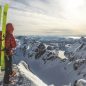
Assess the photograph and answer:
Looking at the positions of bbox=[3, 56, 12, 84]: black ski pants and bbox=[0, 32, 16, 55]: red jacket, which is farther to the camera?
bbox=[3, 56, 12, 84]: black ski pants

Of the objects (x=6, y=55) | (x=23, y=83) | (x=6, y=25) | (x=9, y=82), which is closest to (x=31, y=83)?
(x=23, y=83)

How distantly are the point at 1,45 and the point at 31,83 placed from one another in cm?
411

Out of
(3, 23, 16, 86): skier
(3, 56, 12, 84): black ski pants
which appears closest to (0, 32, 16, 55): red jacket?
(3, 23, 16, 86): skier

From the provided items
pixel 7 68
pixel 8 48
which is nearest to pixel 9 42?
pixel 8 48

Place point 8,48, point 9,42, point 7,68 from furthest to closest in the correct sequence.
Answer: point 7,68
point 8,48
point 9,42

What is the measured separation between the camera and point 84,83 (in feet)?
74.3

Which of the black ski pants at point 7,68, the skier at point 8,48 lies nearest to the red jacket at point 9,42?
the skier at point 8,48

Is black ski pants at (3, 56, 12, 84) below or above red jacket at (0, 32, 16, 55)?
below

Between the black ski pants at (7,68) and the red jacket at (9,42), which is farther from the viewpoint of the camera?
the black ski pants at (7,68)

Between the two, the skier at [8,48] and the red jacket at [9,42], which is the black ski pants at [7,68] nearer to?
the skier at [8,48]

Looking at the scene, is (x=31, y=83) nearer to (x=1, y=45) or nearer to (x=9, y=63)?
(x=9, y=63)

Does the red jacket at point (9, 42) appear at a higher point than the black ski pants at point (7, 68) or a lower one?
higher

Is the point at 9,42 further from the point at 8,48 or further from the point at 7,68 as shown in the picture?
the point at 7,68

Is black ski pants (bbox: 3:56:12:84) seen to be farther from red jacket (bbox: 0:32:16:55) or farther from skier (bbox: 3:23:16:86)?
red jacket (bbox: 0:32:16:55)
